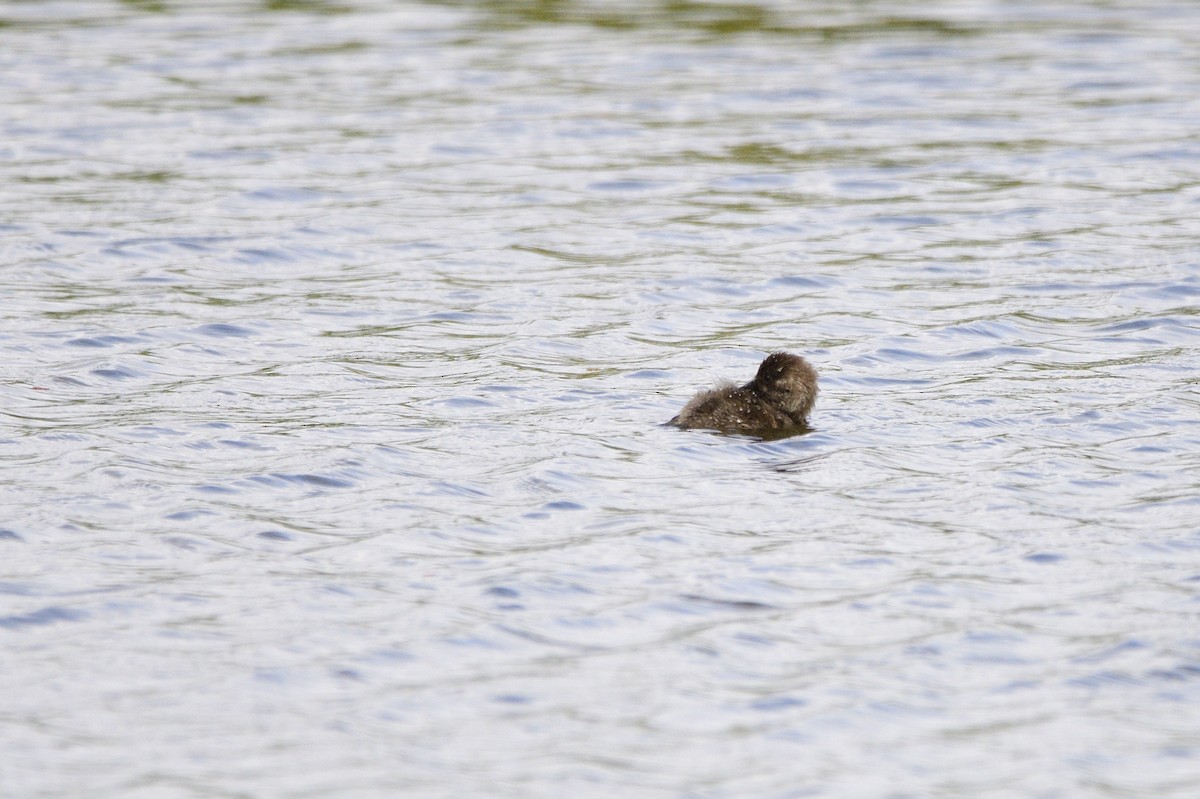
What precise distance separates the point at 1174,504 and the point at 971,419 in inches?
71.6

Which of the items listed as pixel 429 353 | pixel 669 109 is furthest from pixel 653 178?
pixel 429 353

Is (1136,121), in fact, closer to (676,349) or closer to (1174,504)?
(676,349)

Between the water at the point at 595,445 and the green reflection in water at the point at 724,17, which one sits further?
the green reflection in water at the point at 724,17

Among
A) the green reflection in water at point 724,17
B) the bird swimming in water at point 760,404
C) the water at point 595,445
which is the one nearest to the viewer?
the water at point 595,445

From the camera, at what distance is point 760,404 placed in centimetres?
1045

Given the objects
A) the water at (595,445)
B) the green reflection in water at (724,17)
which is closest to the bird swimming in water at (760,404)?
the water at (595,445)

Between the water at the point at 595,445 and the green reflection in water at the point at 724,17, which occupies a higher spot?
the green reflection in water at the point at 724,17

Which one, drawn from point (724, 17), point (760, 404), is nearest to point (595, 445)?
point (760, 404)

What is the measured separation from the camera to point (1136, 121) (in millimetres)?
20219

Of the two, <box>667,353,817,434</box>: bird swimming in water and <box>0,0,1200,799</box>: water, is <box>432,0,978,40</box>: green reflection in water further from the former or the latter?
<box>667,353,817,434</box>: bird swimming in water

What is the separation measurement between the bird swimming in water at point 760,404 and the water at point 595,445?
189 millimetres

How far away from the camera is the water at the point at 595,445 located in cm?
681

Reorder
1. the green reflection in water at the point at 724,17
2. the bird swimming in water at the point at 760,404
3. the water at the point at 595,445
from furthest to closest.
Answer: the green reflection in water at the point at 724,17 < the bird swimming in water at the point at 760,404 < the water at the point at 595,445

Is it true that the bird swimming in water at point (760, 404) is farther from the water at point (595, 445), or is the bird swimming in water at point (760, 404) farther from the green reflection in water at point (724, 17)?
the green reflection in water at point (724, 17)
